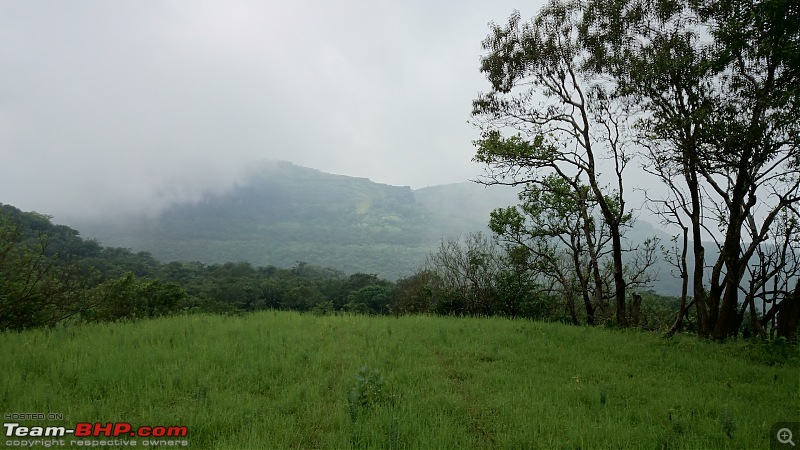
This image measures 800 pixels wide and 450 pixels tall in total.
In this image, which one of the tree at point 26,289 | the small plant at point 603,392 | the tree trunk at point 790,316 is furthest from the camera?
the tree at point 26,289

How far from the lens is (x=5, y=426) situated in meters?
5.34

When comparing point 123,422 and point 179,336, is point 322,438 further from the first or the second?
point 179,336

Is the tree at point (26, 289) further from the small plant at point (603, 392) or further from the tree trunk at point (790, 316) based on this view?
the tree trunk at point (790, 316)

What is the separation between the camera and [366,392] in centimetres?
641

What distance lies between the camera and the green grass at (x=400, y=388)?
5.45 m

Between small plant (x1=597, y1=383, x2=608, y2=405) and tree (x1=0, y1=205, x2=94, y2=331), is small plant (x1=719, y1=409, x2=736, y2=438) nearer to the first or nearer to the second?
small plant (x1=597, y1=383, x2=608, y2=405)
